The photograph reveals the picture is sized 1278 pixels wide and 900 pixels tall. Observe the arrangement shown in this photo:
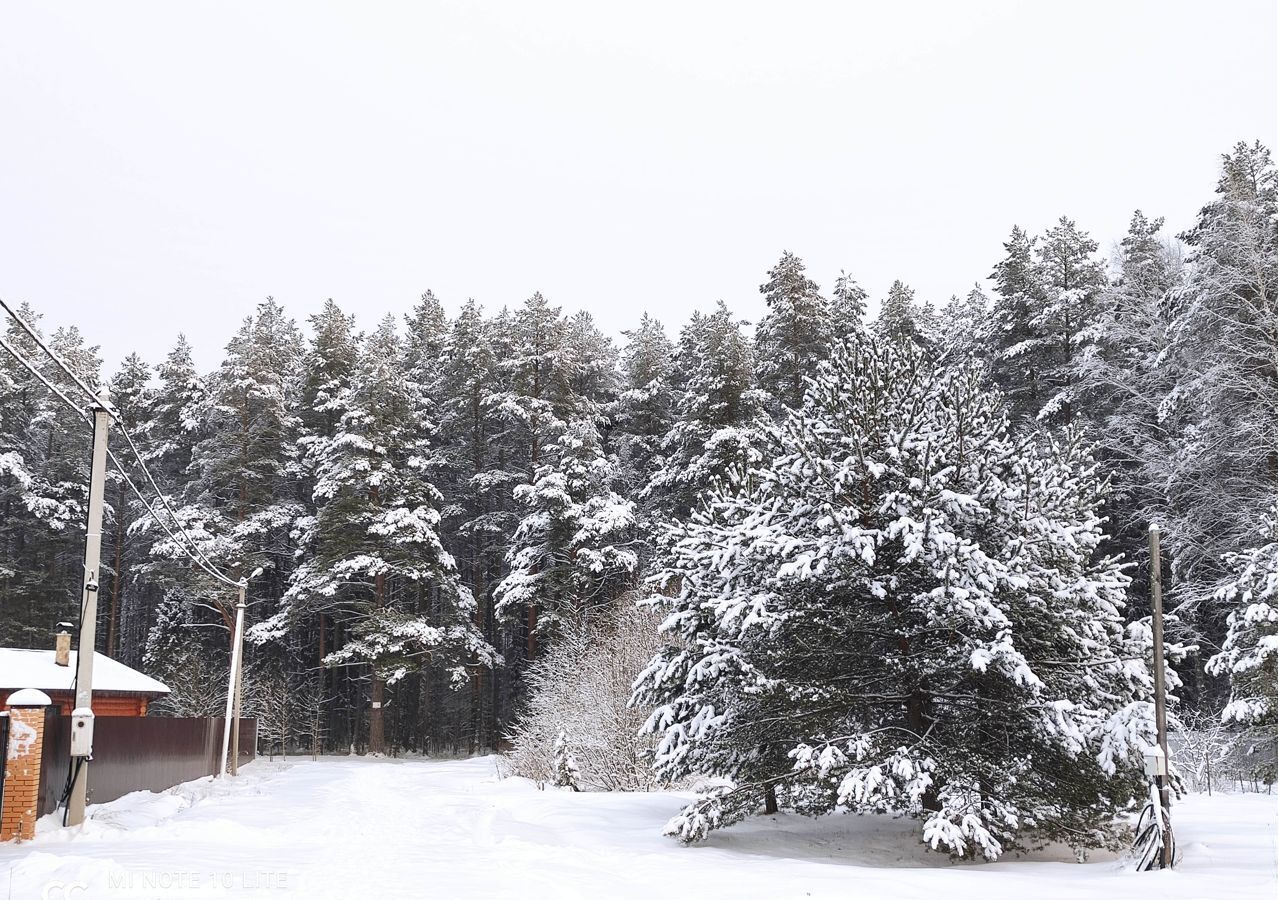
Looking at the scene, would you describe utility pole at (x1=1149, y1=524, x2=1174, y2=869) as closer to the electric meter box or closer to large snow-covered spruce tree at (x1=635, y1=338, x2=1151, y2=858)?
large snow-covered spruce tree at (x1=635, y1=338, x2=1151, y2=858)

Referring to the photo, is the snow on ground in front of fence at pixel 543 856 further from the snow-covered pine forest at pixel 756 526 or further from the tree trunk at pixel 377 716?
the tree trunk at pixel 377 716

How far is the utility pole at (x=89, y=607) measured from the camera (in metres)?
11.9

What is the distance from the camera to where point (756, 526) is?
12.7 metres

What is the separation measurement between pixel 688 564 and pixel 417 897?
680 cm

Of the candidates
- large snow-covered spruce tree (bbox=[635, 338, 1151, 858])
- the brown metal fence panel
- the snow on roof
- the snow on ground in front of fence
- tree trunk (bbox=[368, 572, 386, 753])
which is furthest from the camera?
tree trunk (bbox=[368, 572, 386, 753])

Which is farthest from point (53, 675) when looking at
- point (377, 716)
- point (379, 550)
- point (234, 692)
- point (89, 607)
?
point (379, 550)

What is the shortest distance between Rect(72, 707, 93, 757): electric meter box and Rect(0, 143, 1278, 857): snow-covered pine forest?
719cm

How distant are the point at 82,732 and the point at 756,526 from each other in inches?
355

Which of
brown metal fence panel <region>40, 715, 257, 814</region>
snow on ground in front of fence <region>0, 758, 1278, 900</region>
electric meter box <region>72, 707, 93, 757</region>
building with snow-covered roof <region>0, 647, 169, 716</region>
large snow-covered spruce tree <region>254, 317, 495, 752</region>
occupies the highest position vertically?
large snow-covered spruce tree <region>254, 317, 495, 752</region>

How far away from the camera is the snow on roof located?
2064cm

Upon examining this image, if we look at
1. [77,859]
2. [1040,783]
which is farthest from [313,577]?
[1040,783]

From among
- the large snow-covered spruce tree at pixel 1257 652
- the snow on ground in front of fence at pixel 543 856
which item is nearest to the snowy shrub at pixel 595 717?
the snow on ground in front of fence at pixel 543 856

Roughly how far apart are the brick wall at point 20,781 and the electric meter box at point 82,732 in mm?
524

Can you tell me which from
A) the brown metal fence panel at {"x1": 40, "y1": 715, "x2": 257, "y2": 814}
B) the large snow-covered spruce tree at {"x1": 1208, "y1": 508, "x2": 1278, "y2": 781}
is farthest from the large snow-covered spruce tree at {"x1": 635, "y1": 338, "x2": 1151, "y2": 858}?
the brown metal fence panel at {"x1": 40, "y1": 715, "x2": 257, "y2": 814}
